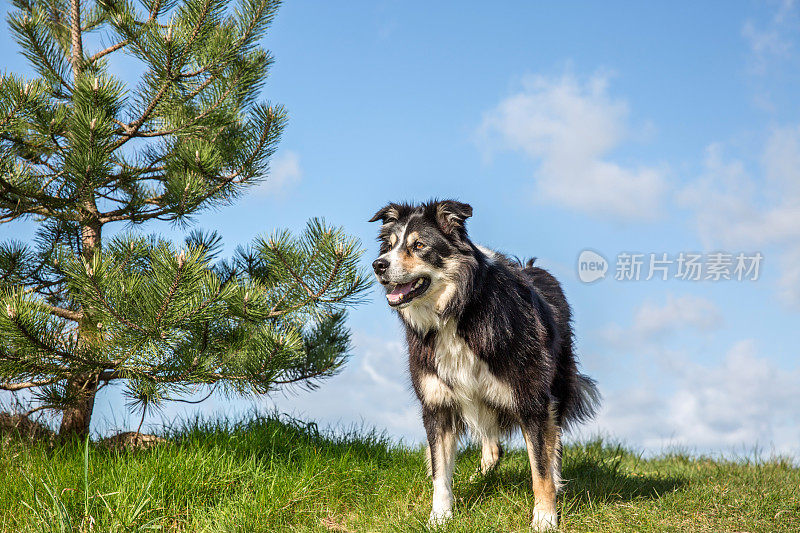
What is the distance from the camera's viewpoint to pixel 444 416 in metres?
4.18

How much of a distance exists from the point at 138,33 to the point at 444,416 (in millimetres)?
3949

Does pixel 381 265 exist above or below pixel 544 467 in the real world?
above

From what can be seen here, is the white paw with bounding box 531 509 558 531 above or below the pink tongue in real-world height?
below

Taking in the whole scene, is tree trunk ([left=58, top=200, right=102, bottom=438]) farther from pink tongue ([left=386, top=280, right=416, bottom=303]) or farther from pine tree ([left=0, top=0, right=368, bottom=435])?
pink tongue ([left=386, top=280, right=416, bottom=303])

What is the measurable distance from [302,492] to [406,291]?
1.77m

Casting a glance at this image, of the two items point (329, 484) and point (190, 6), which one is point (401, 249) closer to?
point (329, 484)

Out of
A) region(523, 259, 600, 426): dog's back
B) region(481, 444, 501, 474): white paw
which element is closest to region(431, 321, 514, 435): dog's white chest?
region(523, 259, 600, 426): dog's back

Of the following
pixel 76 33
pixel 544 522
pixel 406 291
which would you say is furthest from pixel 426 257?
pixel 76 33

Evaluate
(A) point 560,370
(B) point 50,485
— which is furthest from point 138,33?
(A) point 560,370

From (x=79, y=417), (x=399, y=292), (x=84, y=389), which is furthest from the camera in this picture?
(x=79, y=417)

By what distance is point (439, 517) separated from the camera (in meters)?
4.08

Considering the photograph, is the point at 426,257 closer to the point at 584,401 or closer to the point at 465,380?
the point at 465,380

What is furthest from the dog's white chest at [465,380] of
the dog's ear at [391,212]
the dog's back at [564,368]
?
the dog's ear at [391,212]

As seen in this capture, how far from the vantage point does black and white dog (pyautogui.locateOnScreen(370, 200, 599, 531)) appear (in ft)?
13.0
